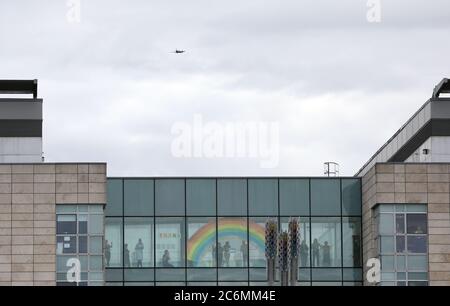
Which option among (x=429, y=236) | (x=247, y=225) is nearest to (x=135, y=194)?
(x=247, y=225)

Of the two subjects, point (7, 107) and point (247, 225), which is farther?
point (7, 107)

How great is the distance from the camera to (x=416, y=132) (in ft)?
237

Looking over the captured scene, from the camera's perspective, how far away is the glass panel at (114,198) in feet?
209

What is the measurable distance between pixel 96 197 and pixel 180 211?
5.90 meters

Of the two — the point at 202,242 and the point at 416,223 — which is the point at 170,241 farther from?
the point at 416,223

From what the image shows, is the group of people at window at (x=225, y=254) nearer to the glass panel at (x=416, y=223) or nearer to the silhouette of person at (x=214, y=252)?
the silhouette of person at (x=214, y=252)

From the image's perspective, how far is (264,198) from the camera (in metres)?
64.6

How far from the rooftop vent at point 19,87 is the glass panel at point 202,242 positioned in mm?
14364

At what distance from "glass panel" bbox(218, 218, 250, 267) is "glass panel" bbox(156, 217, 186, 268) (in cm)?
231

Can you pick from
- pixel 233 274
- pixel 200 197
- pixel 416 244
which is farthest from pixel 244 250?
pixel 416 244

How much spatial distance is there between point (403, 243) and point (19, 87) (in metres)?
26.7

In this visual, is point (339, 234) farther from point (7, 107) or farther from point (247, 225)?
point (7, 107)

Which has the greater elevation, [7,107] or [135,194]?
[7,107]
